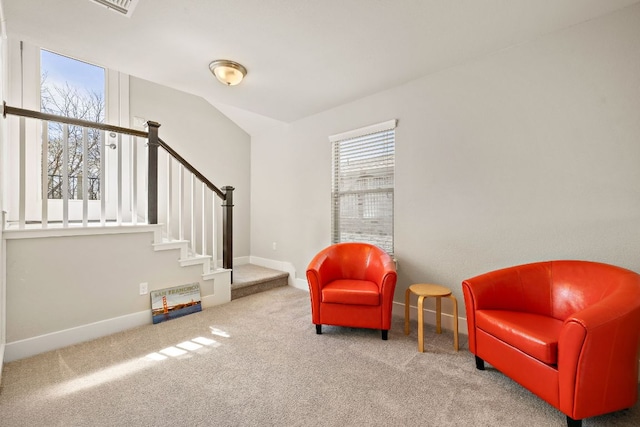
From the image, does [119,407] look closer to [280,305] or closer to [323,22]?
[280,305]

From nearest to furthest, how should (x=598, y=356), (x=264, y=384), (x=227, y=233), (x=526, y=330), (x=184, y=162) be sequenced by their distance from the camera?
(x=598, y=356) < (x=526, y=330) < (x=264, y=384) < (x=184, y=162) < (x=227, y=233)

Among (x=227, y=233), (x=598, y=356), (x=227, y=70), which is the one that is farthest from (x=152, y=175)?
(x=598, y=356)

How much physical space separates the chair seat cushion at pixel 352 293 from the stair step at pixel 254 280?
1.47 metres

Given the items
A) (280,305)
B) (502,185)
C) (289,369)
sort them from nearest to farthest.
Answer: (289,369)
(502,185)
(280,305)

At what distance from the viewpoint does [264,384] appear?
1.86 meters

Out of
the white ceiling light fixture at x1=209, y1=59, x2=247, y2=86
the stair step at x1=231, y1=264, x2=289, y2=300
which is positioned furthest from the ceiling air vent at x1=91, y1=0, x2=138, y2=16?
the stair step at x1=231, y1=264, x2=289, y2=300

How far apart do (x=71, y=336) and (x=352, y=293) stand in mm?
2451

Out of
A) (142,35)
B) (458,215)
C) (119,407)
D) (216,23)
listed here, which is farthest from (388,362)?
(142,35)

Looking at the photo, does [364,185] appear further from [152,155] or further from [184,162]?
[152,155]

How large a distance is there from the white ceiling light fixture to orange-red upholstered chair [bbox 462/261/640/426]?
2.72 meters

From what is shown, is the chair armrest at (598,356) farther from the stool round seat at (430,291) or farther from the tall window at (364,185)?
the tall window at (364,185)

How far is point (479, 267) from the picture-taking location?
2.57 metres

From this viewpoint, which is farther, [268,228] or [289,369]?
[268,228]

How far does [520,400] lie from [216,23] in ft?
10.8
